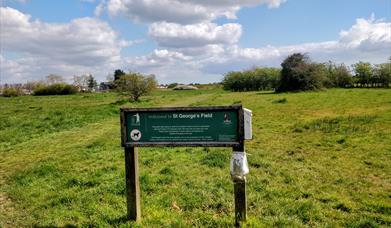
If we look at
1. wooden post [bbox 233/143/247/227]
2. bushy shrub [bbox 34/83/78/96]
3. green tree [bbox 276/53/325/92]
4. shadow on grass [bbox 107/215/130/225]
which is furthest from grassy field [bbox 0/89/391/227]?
bushy shrub [bbox 34/83/78/96]

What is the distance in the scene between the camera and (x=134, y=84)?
130 ft

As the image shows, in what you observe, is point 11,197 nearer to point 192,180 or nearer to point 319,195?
point 192,180

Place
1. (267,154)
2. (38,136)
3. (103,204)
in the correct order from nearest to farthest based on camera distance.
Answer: (103,204), (267,154), (38,136)

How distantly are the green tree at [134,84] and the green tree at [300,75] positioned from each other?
23092 millimetres

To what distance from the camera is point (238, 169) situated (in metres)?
5.16

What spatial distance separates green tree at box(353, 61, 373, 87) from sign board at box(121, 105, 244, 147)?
7725 cm

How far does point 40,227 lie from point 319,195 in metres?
4.81

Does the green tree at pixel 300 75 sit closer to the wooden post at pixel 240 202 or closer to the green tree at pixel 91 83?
the wooden post at pixel 240 202

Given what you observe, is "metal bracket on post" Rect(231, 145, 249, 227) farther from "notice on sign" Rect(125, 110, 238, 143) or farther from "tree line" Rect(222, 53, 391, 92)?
"tree line" Rect(222, 53, 391, 92)

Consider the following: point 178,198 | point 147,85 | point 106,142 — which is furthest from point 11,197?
point 147,85

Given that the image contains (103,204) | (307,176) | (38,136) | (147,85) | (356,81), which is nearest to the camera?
(103,204)

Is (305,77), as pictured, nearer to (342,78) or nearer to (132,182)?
(342,78)

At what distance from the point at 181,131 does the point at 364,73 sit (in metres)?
78.4

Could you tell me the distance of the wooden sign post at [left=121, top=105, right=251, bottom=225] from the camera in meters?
5.15
